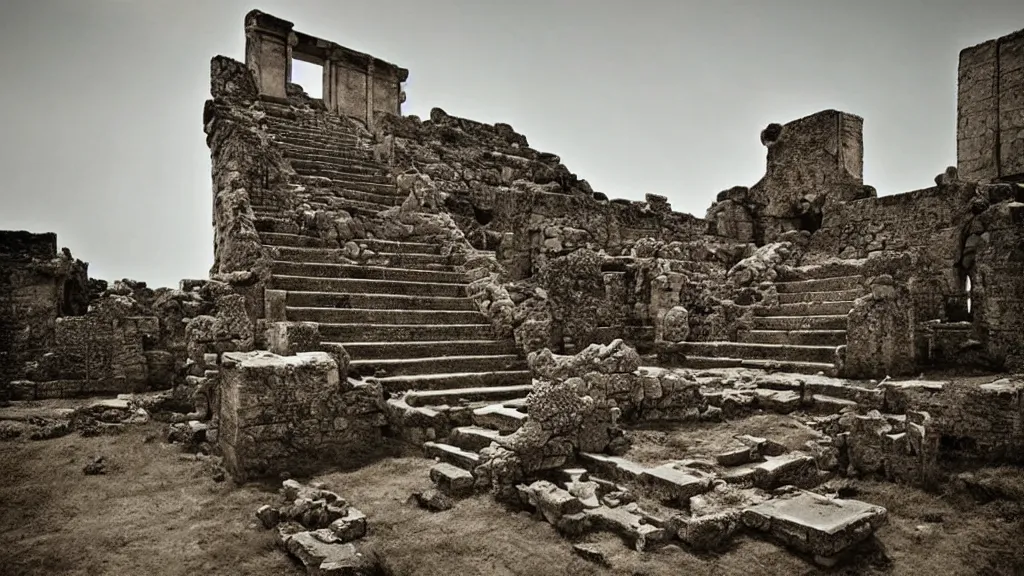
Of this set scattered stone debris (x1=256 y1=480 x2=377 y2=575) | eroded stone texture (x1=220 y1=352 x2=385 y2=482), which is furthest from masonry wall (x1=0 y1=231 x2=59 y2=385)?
scattered stone debris (x1=256 y1=480 x2=377 y2=575)

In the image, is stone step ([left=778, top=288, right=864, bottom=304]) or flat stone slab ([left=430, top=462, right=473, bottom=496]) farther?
stone step ([left=778, top=288, right=864, bottom=304])

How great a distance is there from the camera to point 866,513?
4812 mm

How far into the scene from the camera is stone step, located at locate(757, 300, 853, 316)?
37.0 feet

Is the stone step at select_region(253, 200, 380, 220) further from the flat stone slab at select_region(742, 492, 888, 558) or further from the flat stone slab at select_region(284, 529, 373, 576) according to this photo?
the flat stone slab at select_region(742, 492, 888, 558)

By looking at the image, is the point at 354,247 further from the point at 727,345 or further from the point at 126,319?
the point at 727,345

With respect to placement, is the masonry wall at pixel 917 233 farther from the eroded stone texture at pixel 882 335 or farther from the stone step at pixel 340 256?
the stone step at pixel 340 256

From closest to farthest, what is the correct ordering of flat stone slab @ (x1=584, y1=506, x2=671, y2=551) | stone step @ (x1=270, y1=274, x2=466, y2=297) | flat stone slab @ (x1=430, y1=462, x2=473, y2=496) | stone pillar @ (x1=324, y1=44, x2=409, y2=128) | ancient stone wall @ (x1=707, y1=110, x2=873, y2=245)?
flat stone slab @ (x1=584, y1=506, x2=671, y2=551), flat stone slab @ (x1=430, y1=462, x2=473, y2=496), stone step @ (x1=270, y1=274, x2=466, y2=297), ancient stone wall @ (x1=707, y1=110, x2=873, y2=245), stone pillar @ (x1=324, y1=44, x2=409, y2=128)

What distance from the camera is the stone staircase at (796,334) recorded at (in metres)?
10.2

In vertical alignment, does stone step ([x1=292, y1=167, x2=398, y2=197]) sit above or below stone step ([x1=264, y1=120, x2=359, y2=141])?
below

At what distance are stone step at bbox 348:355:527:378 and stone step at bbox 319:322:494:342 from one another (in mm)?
538

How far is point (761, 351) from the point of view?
35.3ft

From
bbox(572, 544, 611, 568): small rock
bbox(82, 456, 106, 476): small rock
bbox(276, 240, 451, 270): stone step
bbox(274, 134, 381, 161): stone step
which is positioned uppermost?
bbox(274, 134, 381, 161): stone step

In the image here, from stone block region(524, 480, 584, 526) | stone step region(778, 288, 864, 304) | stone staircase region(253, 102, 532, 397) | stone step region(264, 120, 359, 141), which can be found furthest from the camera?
stone step region(264, 120, 359, 141)

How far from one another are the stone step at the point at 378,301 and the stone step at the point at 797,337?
5405 millimetres
